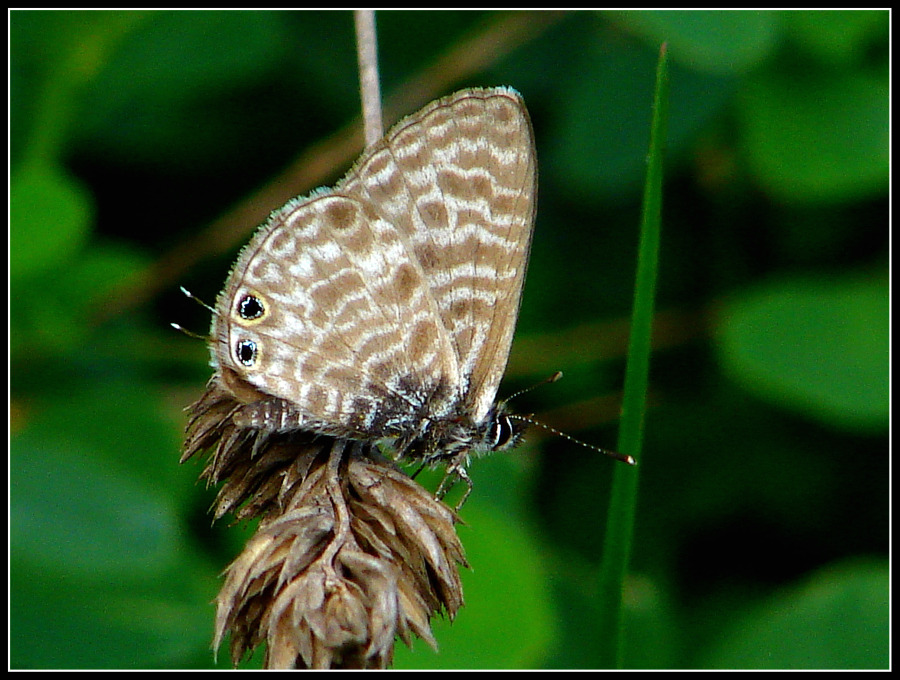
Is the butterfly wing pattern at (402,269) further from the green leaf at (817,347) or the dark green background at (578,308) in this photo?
the green leaf at (817,347)

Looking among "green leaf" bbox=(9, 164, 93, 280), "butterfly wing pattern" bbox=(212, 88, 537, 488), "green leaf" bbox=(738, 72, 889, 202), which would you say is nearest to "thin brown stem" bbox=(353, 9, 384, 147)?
"butterfly wing pattern" bbox=(212, 88, 537, 488)

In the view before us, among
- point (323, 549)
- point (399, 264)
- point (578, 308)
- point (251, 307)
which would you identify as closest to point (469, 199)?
point (399, 264)

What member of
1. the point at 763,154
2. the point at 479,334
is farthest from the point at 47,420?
the point at 763,154

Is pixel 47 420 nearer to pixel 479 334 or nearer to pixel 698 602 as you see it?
pixel 479 334

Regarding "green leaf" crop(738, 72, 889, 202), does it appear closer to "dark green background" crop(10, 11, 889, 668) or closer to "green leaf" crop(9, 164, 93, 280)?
"dark green background" crop(10, 11, 889, 668)

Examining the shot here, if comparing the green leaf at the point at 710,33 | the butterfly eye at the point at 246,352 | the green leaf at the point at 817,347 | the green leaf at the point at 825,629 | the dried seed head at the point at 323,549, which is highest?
the green leaf at the point at 710,33

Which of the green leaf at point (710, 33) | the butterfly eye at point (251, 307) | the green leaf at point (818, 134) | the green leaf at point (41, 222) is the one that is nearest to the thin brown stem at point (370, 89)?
the butterfly eye at point (251, 307)
